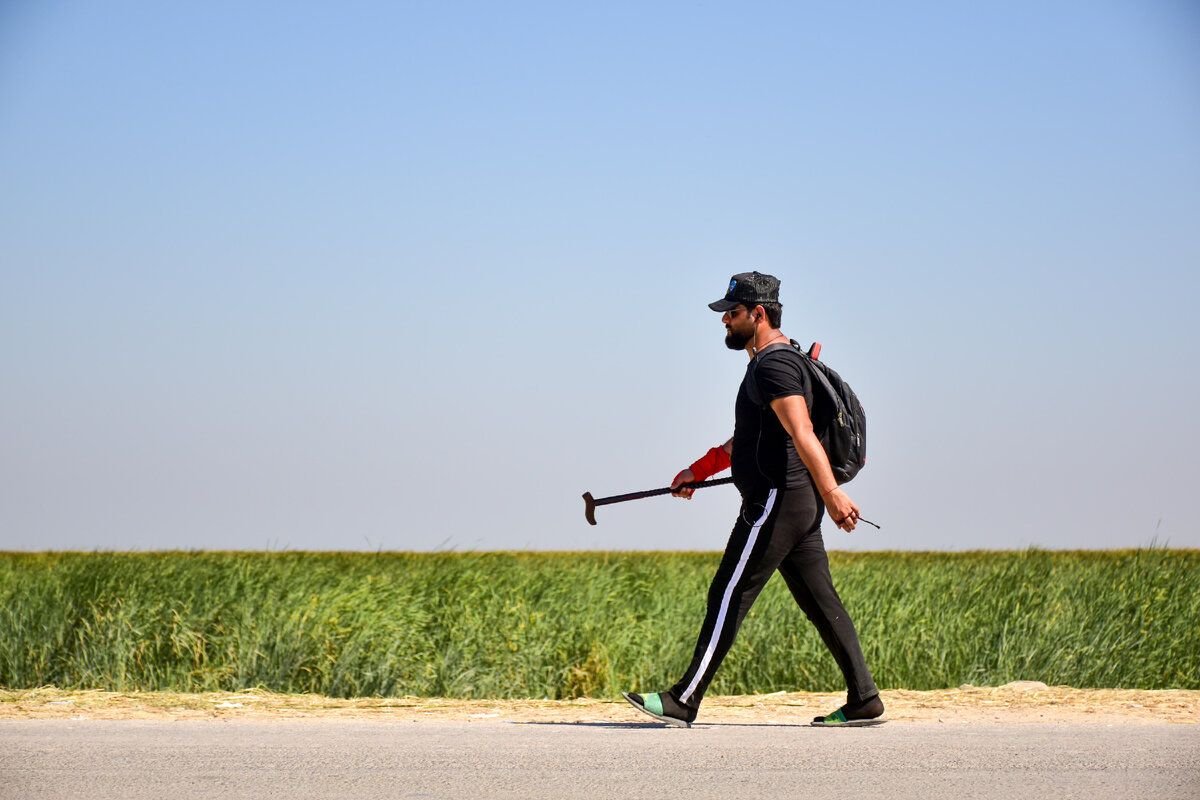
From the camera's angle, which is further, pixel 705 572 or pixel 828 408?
pixel 705 572

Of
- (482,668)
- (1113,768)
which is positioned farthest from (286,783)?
(482,668)

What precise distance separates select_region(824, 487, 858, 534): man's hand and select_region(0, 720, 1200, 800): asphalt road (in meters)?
0.95

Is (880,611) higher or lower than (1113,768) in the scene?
higher

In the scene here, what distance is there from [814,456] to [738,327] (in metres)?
0.77

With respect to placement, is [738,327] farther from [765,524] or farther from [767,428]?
[765,524]

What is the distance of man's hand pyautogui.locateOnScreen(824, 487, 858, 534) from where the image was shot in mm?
5812

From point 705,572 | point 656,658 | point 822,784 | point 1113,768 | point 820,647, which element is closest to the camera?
point 822,784

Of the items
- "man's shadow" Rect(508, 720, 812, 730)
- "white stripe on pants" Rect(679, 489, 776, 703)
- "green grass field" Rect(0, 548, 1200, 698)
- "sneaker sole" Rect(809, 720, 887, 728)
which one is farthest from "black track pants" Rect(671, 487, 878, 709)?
"green grass field" Rect(0, 548, 1200, 698)

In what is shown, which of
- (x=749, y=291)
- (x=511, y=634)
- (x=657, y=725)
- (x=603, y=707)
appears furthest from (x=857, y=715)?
(x=511, y=634)

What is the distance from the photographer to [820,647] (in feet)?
36.2

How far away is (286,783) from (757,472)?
2464 mm

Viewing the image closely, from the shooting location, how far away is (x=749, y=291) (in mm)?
6305

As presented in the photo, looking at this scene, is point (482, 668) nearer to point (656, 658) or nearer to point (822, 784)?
point (656, 658)

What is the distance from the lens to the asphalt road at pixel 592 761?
5031 mm
